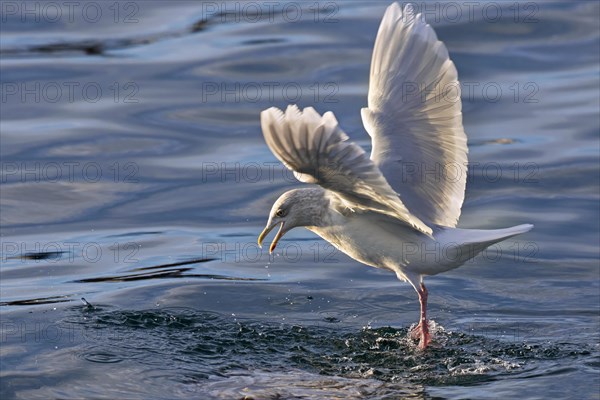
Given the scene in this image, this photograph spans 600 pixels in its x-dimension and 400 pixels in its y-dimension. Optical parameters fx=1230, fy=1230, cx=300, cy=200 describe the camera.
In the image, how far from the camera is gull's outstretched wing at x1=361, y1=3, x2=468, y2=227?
8578mm

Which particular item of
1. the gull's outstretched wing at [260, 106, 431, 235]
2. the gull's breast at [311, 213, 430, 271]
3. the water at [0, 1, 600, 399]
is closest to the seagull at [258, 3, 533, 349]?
the gull's breast at [311, 213, 430, 271]

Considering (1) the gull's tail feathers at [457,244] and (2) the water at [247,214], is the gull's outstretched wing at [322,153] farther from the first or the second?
(2) the water at [247,214]

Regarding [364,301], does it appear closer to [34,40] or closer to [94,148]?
[94,148]

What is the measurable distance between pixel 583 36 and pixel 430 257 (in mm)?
10316

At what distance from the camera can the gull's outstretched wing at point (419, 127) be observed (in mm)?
8578

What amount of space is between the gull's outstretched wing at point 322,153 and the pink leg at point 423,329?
1448mm

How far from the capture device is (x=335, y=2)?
1972 cm

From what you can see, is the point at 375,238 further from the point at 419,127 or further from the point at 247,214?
the point at 247,214

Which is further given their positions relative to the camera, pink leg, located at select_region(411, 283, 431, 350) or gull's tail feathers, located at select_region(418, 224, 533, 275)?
pink leg, located at select_region(411, 283, 431, 350)

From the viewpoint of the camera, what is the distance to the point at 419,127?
29.1 ft

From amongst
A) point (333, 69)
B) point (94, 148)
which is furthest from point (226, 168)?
point (333, 69)

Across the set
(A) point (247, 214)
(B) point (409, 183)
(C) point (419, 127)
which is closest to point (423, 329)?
(B) point (409, 183)

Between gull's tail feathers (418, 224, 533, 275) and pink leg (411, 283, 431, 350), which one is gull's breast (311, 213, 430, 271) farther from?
pink leg (411, 283, 431, 350)

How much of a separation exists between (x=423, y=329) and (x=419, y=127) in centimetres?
145
